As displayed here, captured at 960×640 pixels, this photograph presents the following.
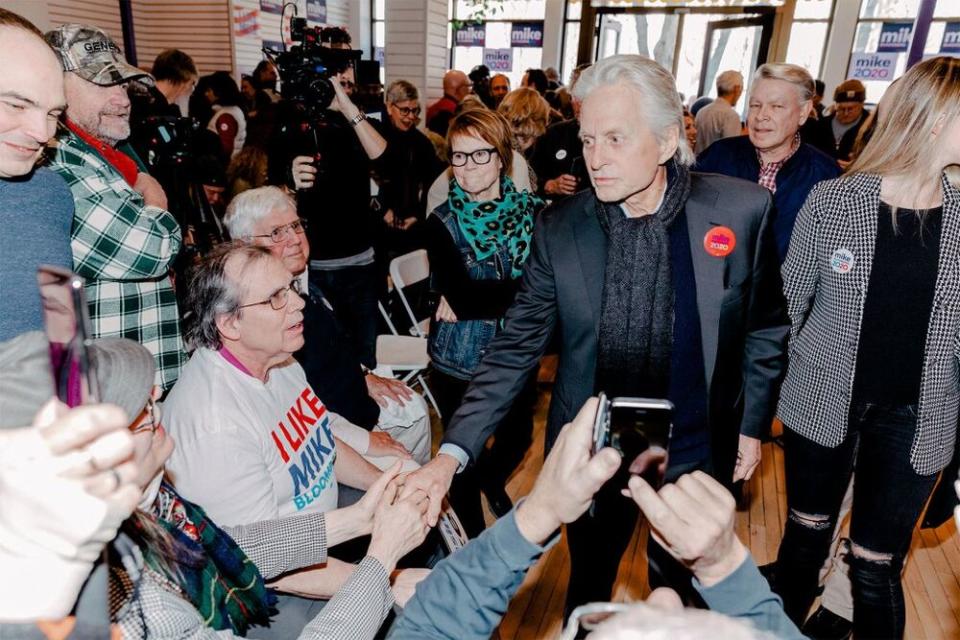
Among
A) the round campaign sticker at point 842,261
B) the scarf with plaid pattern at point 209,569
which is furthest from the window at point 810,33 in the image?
the scarf with plaid pattern at point 209,569

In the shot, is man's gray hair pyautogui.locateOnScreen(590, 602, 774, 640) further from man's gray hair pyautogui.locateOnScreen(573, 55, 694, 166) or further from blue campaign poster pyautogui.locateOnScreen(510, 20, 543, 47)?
blue campaign poster pyautogui.locateOnScreen(510, 20, 543, 47)

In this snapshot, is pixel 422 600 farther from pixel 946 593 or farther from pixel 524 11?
pixel 524 11

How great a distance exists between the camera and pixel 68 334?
23.5 inches

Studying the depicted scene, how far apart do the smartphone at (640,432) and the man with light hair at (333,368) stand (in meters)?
1.29

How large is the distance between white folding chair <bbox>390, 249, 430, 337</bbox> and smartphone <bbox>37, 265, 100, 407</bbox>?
9.21ft

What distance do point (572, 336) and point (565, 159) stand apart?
2.86 meters

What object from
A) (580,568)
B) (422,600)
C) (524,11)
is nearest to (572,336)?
(580,568)

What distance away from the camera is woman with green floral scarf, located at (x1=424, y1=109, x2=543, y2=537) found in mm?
2402

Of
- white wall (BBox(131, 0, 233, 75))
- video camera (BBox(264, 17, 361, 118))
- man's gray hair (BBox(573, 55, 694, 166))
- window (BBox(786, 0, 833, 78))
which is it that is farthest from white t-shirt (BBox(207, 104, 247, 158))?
window (BBox(786, 0, 833, 78))

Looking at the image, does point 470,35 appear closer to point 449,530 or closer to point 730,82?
point 730,82

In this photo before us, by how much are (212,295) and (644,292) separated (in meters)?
1.17

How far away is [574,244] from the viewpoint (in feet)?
5.21

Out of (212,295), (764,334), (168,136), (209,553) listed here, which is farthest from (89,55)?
(764,334)

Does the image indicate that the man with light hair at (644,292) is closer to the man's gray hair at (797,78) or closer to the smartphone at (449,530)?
the smartphone at (449,530)
